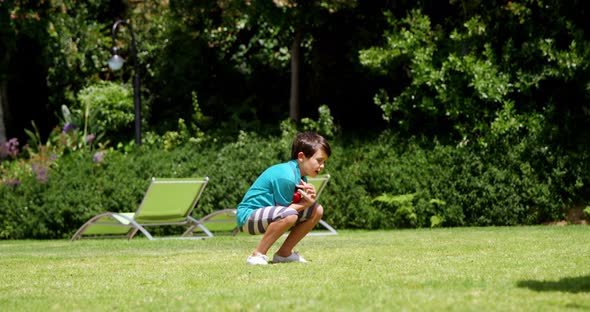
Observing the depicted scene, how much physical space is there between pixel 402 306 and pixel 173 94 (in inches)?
740

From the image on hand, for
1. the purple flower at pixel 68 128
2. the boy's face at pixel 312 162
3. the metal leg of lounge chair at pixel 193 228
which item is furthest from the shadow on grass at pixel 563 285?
the purple flower at pixel 68 128

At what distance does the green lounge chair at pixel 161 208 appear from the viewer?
1391cm

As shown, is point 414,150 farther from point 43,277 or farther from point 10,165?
point 43,277

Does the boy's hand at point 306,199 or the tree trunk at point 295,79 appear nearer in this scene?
the boy's hand at point 306,199

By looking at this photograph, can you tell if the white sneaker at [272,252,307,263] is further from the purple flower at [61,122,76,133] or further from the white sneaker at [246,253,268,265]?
the purple flower at [61,122,76,133]

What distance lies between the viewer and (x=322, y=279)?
673cm

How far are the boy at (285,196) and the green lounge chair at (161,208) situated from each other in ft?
18.0

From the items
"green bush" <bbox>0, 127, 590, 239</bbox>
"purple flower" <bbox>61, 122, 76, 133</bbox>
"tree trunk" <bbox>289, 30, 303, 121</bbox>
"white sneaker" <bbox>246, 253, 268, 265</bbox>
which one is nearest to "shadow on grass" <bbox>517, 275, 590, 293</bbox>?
"white sneaker" <bbox>246, 253, 268, 265</bbox>

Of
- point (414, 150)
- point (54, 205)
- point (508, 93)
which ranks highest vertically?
point (508, 93)

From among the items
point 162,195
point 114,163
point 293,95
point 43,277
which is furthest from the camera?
point 293,95

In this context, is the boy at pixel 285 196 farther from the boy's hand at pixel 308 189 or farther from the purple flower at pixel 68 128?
the purple flower at pixel 68 128

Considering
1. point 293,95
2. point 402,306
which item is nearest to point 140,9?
point 293,95

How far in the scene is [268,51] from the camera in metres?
23.4

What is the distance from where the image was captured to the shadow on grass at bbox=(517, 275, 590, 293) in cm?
578
